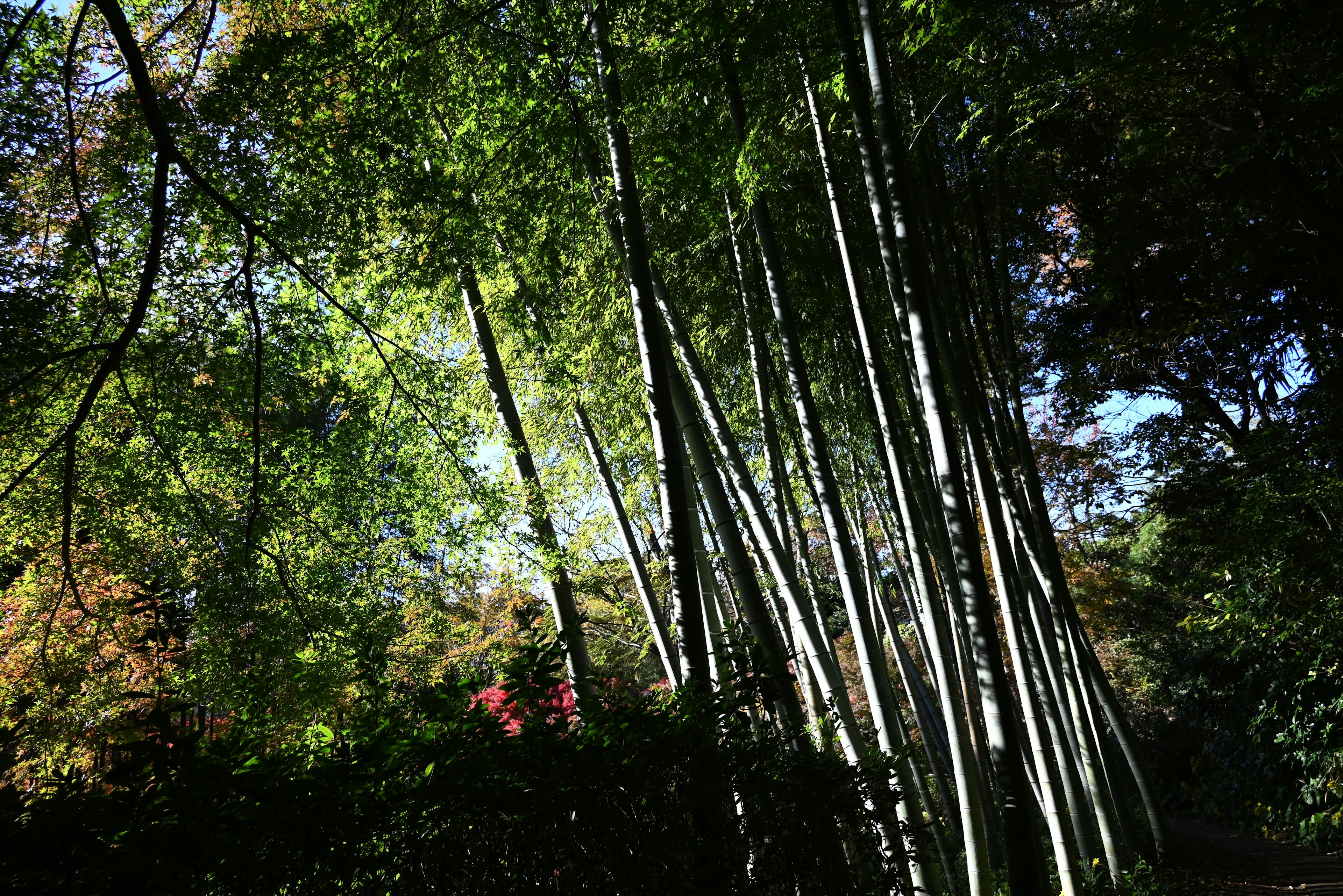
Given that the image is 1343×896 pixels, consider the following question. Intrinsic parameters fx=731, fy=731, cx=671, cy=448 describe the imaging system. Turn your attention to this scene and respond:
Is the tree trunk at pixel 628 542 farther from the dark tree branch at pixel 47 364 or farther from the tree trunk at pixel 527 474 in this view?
the dark tree branch at pixel 47 364

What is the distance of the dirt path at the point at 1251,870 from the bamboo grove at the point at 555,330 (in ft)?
0.95

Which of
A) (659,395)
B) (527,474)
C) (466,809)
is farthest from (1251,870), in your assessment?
(466,809)

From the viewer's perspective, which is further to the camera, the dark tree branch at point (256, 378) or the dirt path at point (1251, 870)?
the dirt path at point (1251, 870)

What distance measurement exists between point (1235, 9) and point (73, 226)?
4.68 m

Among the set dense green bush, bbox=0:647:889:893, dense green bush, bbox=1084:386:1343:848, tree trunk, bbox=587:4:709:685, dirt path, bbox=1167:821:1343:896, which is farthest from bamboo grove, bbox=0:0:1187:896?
dense green bush, bbox=1084:386:1343:848

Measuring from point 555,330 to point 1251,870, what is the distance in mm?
5953

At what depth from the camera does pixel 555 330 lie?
475 cm

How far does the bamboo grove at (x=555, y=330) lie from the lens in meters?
2.20

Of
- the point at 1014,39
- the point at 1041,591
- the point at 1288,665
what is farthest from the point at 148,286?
the point at 1288,665

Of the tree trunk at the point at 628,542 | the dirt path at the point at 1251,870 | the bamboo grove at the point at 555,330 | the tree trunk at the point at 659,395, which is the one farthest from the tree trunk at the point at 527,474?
the dirt path at the point at 1251,870

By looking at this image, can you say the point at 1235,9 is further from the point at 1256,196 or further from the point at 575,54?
the point at 575,54

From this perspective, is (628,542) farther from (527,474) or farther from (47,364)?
(47,364)

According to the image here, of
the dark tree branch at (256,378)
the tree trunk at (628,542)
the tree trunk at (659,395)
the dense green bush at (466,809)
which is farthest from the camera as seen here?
the tree trunk at (628,542)

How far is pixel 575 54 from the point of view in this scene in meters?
2.54
